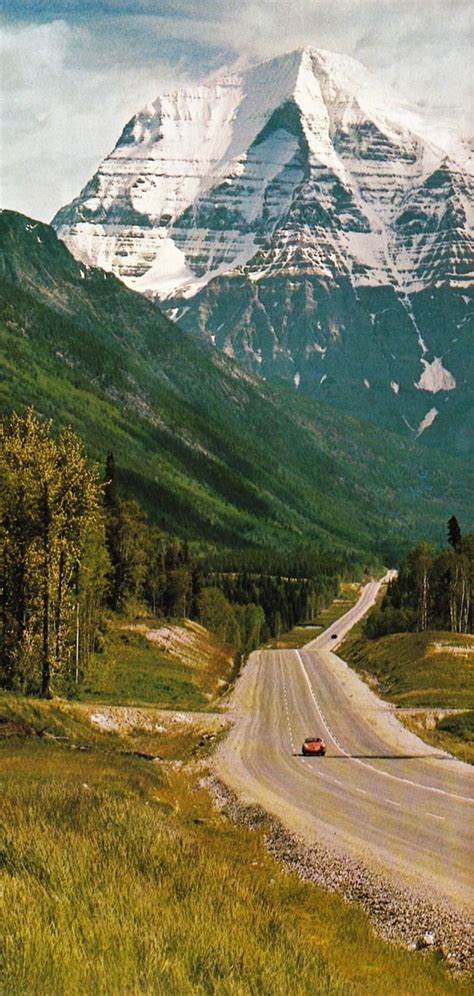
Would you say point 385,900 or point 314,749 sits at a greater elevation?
point 314,749

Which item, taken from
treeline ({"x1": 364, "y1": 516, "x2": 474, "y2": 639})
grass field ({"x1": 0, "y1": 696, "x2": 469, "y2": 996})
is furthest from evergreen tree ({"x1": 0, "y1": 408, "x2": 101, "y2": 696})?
treeline ({"x1": 364, "y1": 516, "x2": 474, "y2": 639})

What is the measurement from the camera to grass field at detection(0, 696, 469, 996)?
17.2 metres

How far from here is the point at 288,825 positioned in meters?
36.1

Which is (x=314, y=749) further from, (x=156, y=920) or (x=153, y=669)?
(x=153, y=669)

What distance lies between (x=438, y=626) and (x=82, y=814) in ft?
447

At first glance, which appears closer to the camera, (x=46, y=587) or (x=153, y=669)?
(x=46, y=587)

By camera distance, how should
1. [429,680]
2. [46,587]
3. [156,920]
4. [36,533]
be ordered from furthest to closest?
[429,680], [36,533], [46,587], [156,920]

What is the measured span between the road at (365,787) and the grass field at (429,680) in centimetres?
183

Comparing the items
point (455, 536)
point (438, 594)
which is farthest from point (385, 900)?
point (455, 536)

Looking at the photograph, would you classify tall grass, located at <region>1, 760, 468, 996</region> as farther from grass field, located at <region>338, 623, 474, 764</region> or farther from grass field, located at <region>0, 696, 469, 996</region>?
grass field, located at <region>338, 623, 474, 764</region>

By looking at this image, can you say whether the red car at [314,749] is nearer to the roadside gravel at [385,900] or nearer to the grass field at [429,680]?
the grass field at [429,680]

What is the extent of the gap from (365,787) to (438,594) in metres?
114

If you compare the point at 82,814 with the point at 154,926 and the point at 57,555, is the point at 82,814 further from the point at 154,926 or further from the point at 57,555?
the point at 57,555

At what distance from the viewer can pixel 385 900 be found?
89.4ft
